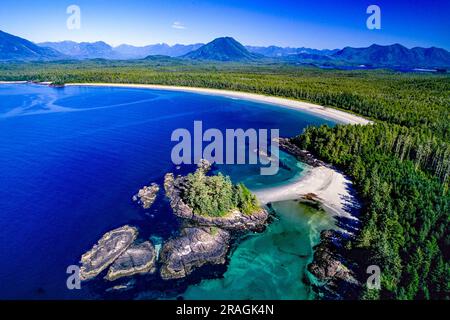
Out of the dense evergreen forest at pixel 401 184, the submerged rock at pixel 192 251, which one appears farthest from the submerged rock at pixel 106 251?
the dense evergreen forest at pixel 401 184

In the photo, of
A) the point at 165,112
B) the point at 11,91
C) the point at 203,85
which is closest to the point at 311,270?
the point at 165,112

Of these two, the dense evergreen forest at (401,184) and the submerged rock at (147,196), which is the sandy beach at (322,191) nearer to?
the dense evergreen forest at (401,184)

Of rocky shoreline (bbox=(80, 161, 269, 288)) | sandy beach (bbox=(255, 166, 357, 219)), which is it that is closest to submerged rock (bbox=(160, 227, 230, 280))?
rocky shoreline (bbox=(80, 161, 269, 288))

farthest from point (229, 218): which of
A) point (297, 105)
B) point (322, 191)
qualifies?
point (297, 105)

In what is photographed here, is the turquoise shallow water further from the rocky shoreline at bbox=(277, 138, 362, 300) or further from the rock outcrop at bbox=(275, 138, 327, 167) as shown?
the rock outcrop at bbox=(275, 138, 327, 167)

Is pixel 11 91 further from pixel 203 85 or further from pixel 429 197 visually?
pixel 429 197

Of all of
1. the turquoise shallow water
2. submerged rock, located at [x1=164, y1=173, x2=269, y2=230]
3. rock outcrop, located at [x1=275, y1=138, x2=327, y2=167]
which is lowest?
the turquoise shallow water
